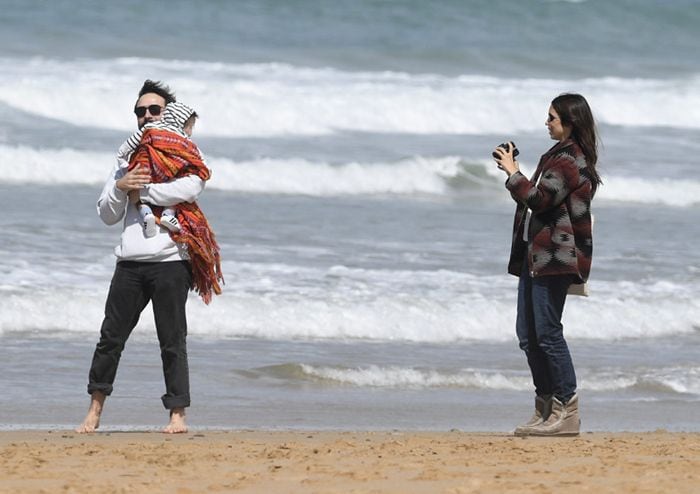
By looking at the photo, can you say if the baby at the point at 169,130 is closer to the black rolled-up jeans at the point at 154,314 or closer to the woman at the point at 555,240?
the black rolled-up jeans at the point at 154,314

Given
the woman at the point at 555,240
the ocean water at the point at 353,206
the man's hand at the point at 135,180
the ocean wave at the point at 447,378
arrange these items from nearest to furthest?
1. the man's hand at the point at 135,180
2. the woman at the point at 555,240
3. the ocean water at the point at 353,206
4. the ocean wave at the point at 447,378

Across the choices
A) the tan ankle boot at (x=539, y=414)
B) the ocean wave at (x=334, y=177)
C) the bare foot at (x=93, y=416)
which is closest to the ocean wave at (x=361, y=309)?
the bare foot at (x=93, y=416)

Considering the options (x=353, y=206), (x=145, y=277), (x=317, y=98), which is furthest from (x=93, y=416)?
(x=317, y=98)

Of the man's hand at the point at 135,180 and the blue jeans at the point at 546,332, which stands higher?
the man's hand at the point at 135,180

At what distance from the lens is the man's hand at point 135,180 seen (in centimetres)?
574

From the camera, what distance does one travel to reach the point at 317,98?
2348cm

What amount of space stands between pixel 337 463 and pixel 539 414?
1.39 meters

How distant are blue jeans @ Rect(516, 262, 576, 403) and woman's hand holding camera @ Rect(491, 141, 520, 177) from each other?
46 centimetres

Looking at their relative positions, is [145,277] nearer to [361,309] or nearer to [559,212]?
[559,212]

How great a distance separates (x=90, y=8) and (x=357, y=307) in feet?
79.2

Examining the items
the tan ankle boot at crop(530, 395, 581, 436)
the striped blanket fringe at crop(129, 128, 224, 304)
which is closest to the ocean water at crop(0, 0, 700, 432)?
the tan ankle boot at crop(530, 395, 581, 436)

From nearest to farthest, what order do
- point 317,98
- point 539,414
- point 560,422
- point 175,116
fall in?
point 175,116, point 560,422, point 539,414, point 317,98

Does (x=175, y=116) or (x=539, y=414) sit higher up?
(x=175, y=116)

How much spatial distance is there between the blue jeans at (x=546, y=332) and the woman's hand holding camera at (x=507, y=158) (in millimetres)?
456
